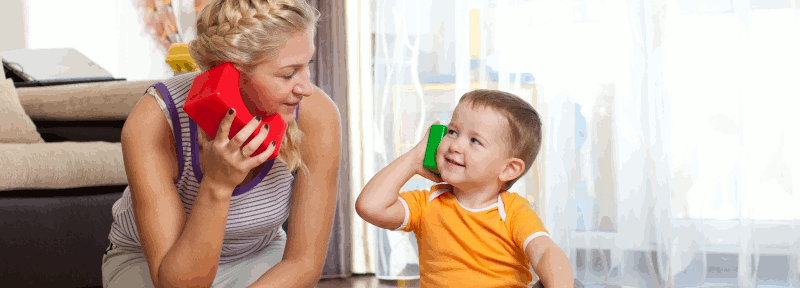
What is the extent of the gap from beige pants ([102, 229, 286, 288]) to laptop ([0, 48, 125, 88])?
3.93 ft

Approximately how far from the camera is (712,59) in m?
2.23

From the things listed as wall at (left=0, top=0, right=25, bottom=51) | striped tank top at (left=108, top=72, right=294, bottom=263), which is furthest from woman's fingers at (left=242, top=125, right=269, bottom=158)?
wall at (left=0, top=0, right=25, bottom=51)

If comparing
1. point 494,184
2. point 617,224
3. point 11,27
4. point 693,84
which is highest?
point 11,27

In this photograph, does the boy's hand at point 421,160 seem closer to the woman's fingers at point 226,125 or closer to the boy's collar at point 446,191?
the boy's collar at point 446,191

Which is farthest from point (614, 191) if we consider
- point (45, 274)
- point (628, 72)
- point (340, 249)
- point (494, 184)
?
point (45, 274)

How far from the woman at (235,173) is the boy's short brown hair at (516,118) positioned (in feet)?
0.96

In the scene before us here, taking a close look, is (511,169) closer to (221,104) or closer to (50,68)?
(221,104)

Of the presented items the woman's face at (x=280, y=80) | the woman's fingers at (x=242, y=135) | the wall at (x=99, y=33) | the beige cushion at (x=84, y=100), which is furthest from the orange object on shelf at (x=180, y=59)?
the wall at (x=99, y=33)

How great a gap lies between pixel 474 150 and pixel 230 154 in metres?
0.45

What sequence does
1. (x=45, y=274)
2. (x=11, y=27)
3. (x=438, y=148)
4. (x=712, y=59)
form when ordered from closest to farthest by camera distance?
(x=438, y=148) < (x=45, y=274) < (x=712, y=59) < (x=11, y=27)

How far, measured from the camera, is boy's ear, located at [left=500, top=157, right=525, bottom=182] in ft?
3.73

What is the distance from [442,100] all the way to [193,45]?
1.61 meters

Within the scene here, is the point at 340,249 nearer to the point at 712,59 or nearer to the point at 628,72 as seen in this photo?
the point at 628,72

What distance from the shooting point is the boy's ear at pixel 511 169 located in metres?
1.14
